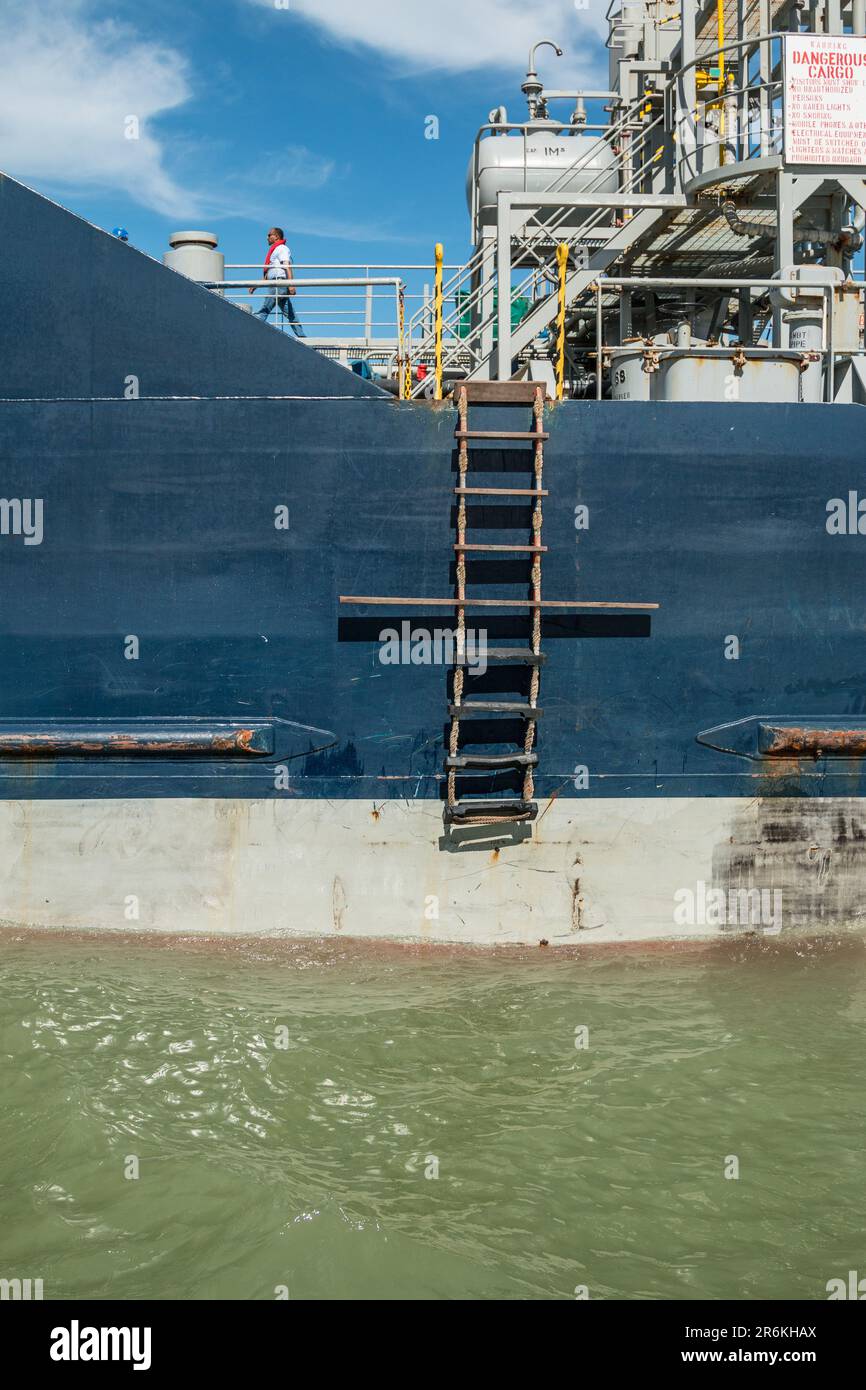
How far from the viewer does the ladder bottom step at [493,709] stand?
6.34 m

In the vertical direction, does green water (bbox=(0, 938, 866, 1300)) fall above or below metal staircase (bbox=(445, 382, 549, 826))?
below

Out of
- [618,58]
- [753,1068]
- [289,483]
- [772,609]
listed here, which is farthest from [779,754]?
[618,58]

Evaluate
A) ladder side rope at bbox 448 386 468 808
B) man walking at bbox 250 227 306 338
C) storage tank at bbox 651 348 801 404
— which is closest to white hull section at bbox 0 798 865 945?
ladder side rope at bbox 448 386 468 808

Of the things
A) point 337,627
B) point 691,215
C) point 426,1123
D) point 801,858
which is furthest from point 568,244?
point 426,1123

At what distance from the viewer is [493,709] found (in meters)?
6.34

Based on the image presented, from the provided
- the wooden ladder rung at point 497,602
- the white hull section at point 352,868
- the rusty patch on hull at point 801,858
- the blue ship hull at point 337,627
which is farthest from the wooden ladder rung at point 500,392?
the rusty patch on hull at point 801,858

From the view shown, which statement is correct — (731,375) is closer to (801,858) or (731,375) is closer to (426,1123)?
(801,858)

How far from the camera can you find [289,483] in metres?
6.48

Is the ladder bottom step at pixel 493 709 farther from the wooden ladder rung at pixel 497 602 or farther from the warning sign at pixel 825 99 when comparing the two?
the warning sign at pixel 825 99

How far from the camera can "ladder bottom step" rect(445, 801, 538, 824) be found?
6.50 metres

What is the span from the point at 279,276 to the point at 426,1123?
7.24 m

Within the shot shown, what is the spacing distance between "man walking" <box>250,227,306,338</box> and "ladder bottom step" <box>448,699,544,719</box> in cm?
371

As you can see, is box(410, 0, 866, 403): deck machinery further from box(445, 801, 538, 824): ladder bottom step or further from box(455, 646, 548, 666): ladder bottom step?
box(445, 801, 538, 824): ladder bottom step
